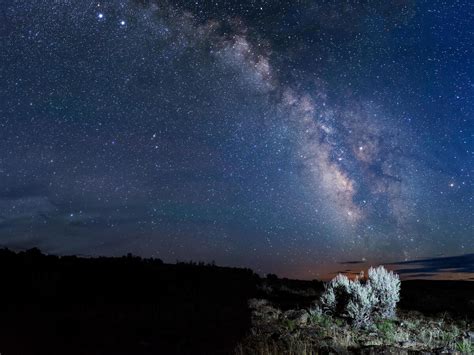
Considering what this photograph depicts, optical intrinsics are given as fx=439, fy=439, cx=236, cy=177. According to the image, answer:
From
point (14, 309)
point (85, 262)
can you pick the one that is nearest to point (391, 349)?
point (14, 309)

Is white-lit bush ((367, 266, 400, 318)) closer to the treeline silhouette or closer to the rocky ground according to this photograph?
the rocky ground

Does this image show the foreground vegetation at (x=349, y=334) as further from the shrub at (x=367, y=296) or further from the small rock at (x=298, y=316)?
the shrub at (x=367, y=296)

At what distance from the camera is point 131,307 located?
1573 centimetres

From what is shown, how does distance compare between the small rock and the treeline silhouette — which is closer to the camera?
the treeline silhouette

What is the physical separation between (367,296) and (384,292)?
881 millimetres

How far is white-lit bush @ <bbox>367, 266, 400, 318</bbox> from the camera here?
1275cm

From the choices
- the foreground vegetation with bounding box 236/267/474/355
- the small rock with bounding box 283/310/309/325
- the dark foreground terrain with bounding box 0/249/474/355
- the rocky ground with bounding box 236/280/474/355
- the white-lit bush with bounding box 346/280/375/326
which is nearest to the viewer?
the rocky ground with bounding box 236/280/474/355

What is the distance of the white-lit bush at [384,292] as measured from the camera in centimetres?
1275

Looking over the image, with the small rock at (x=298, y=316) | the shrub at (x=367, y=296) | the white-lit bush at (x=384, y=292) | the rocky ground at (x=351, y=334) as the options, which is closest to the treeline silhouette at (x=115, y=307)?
the rocky ground at (x=351, y=334)

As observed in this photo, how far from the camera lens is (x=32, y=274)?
2152 cm

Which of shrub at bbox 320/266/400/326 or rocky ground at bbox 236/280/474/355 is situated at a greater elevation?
shrub at bbox 320/266/400/326

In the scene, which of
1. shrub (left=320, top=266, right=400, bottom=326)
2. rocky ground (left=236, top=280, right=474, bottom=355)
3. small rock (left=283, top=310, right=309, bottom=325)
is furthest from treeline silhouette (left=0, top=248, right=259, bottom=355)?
shrub (left=320, top=266, right=400, bottom=326)

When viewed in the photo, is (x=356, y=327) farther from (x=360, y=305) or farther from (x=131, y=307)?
(x=131, y=307)

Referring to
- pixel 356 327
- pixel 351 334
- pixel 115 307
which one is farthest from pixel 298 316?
pixel 115 307
